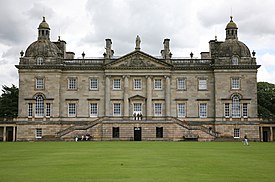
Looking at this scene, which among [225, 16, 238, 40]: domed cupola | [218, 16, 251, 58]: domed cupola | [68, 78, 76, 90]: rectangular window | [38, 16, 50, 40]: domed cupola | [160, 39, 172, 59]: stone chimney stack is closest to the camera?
[218, 16, 251, 58]: domed cupola

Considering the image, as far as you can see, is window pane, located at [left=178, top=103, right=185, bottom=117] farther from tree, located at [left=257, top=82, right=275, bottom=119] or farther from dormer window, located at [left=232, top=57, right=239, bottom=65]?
tree, located at [left=257, top=82, right=275, bottom=119]

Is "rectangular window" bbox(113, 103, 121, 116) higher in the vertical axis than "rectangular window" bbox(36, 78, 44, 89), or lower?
lower

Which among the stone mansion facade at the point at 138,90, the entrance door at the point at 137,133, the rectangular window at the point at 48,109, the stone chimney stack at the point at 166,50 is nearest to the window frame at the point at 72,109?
the stone mansion facade at the point at 138,90

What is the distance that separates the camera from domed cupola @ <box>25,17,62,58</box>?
54.7 meters

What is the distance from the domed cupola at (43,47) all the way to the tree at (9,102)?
47.1 ft

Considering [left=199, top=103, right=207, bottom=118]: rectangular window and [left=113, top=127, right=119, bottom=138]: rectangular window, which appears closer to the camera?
[left=113, top=127, right=119, bottom=138]: rectangular window

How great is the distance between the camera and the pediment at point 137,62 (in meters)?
54.0

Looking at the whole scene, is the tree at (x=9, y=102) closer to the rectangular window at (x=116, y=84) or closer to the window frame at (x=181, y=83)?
the rectangular window at (x=116, y=84)

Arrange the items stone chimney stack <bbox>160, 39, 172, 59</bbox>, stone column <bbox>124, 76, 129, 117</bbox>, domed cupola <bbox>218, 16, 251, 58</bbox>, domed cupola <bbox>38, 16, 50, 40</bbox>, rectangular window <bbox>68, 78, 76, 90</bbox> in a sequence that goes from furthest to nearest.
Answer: domed cupola <bbox>38, 16, 50, 40</bbox> → rectangular window <bbox>68, 78, 76, 90</bbox> → stone chimney stack <bbox>160, 39, 172, 59</bbox> → domed cupola <bbox>218, 16, 251, 58</bbox> → stone column <bbox>124, 76, 129, 117</bbox>

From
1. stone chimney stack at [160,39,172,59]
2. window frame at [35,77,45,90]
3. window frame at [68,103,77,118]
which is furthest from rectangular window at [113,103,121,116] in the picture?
window frame at [35,77,45,90]

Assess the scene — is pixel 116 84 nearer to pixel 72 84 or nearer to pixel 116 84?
pixel 116 84

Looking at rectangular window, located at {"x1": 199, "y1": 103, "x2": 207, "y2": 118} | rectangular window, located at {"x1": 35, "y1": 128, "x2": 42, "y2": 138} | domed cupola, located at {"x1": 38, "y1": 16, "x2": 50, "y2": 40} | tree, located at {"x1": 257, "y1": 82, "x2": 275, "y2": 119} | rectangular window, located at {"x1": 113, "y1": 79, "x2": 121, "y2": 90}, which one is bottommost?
rectangular window, located at {"x1": 35, "y1": 128, "x2": 42, "y2": 138}

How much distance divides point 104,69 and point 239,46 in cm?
1756

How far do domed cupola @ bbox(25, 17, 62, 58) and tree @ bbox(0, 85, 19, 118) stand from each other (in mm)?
14357
